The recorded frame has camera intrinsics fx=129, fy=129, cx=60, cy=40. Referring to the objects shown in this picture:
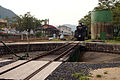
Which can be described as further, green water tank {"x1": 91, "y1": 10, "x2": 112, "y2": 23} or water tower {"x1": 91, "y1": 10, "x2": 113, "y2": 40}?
green water tank {"x1": 91, "y1": 10, "x2": 112, "y2": 23}

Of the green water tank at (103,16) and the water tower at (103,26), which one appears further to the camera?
the green water tank at (103,16)

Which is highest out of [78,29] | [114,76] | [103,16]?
[103,16]

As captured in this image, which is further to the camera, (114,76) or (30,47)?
(30,47)

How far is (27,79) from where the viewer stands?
17.4ft

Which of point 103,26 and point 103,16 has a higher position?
point 103,16

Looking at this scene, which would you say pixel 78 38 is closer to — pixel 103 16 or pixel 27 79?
pixel 103 16

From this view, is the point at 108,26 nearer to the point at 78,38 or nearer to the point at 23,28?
the point at 78,38

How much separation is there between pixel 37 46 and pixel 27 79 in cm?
1718

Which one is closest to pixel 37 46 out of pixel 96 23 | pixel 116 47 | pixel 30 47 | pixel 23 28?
pixel 30 47

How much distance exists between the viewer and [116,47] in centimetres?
1936

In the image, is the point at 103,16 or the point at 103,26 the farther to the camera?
the point at 103,16

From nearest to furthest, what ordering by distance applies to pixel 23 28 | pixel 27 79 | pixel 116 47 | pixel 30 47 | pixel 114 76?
pixel 27 79, pixel 114 76, pixel 116 47, pixel 30 47, pixel 23 28

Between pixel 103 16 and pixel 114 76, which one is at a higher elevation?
pixel 103 16

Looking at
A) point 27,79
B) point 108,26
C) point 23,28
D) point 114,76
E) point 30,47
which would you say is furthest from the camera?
point 23,28
